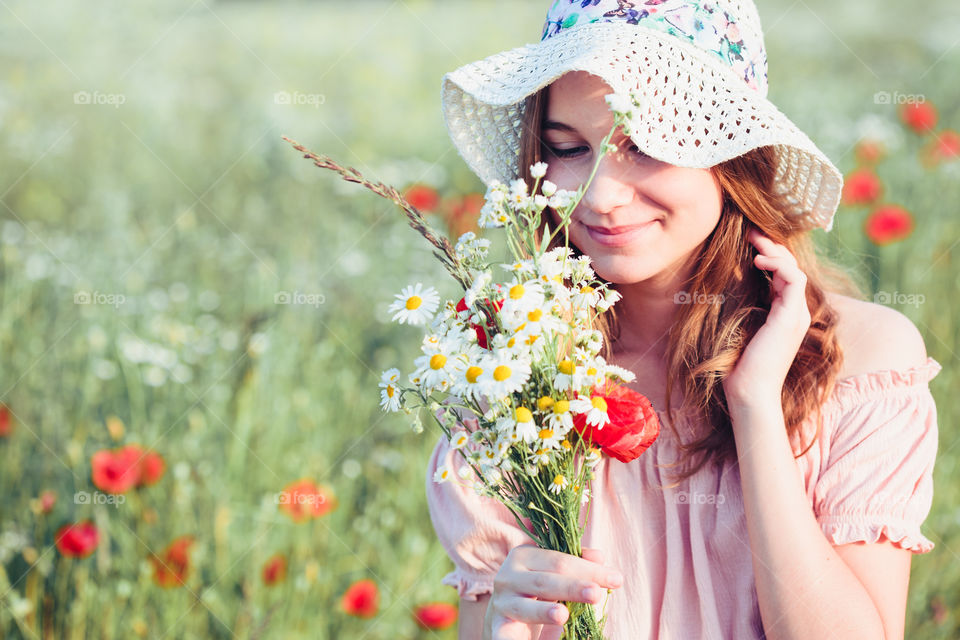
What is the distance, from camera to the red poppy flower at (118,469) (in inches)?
90.4

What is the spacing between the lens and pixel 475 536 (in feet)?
5.85

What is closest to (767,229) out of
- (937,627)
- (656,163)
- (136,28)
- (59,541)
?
(656,163)

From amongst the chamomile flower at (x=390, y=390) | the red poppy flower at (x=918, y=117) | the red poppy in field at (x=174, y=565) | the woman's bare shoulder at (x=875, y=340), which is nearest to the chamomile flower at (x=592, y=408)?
the chamomile flower at (x=390, y=390)

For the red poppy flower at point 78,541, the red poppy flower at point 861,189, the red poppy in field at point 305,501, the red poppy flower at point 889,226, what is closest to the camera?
the red poppy flower at point 78,541

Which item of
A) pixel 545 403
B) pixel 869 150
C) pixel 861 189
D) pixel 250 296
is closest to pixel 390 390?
pixel 545 403

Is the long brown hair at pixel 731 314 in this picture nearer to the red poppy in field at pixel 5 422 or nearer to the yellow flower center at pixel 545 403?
the yellow flower center at pixel 545 403

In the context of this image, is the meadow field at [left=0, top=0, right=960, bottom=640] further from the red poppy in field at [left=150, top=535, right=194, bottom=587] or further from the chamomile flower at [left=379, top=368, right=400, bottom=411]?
the chamomile flower at [left=379, top=368, right=400, bottom=411]

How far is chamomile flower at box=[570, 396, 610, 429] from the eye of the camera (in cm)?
109

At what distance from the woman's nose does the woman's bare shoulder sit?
555mm

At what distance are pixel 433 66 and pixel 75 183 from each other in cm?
222

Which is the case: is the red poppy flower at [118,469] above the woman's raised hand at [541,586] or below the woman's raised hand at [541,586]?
below

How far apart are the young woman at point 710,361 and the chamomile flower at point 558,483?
0.15m

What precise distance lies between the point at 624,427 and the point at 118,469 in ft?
5.22

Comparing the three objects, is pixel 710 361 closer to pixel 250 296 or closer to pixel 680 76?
pixel 680 76
